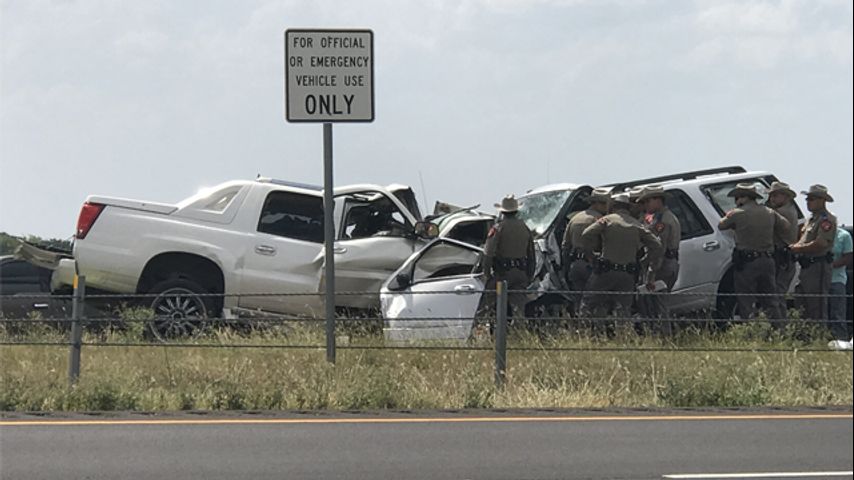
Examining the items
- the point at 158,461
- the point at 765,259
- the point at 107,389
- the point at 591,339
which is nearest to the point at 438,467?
the point at 158,461

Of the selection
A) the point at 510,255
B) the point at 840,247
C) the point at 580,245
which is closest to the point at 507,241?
the point at 510,255

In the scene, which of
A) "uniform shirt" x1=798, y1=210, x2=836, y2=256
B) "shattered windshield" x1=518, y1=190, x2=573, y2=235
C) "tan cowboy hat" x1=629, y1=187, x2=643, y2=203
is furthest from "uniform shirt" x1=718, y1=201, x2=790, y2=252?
"shattered windshield" x1=518, y1=190, x2=573, y2=235

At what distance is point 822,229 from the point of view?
13.7 metres

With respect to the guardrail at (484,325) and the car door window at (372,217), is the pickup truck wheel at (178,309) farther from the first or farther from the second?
the car door window at (372,217)

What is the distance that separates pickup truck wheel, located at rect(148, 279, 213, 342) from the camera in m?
13.2

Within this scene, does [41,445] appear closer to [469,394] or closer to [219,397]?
[219,397]

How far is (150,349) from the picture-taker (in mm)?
11953

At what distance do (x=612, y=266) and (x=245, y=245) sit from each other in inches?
167

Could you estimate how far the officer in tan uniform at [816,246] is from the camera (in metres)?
13.7

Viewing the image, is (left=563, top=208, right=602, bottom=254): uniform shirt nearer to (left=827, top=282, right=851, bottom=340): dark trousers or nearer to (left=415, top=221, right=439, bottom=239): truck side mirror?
(left=415, top=221, right=439, bottom=239): truck side mirror

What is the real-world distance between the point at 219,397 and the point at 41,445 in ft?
7.15

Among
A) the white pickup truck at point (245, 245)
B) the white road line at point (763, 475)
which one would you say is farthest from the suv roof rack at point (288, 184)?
the white road line at point (763, 475)

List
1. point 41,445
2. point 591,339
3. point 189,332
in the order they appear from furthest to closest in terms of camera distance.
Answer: point 189,332 → point 591,339 → point 41,445

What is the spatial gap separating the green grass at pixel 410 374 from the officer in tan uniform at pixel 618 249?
135 centimetres
